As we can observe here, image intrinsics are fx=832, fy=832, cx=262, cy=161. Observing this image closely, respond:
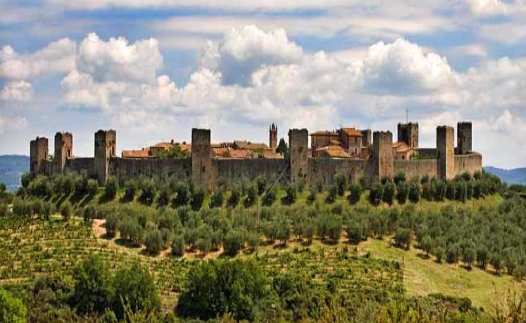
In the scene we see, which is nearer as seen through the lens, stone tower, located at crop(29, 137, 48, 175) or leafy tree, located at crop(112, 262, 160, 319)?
leafy tree, located at crop(112, 262, 160, 319)

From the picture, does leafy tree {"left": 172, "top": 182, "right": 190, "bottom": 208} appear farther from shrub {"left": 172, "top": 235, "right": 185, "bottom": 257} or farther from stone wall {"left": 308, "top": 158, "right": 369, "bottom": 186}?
shrub {"left": 172, "top": 235, "right": 185, "bottom": 257}

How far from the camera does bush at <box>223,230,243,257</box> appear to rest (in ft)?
162

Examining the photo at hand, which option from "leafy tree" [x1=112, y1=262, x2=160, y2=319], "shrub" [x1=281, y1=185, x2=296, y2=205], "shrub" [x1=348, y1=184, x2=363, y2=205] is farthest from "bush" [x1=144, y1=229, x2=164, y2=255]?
"shrub" [x1=348, y1=184, x2=363, y2=205]

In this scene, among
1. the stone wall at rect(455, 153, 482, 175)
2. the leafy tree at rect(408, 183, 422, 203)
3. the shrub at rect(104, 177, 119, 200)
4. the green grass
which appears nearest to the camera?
the green grass

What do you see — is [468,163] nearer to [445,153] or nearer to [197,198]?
[445,153]

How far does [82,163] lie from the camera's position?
67312 millimetres

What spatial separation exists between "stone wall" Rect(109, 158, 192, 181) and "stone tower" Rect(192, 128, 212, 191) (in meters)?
0.76

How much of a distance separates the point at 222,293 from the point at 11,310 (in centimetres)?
1059

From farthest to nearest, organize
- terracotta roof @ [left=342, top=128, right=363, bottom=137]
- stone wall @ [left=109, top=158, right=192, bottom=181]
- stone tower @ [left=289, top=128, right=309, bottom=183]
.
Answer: terracotta roof @ [left=342, top=128, right=363, bottom=137]
stone wall @ [left=109, top=158, right=192, bottom=181]
stone tower @ [left=289, top=128, right=309, bottom=183]

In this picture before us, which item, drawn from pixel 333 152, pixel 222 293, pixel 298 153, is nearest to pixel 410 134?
pixel 333 152

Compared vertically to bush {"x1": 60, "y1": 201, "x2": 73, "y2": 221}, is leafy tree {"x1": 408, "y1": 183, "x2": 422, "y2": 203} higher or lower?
higher

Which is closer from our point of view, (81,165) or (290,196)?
(290,196)

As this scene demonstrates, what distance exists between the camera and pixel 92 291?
132 ft

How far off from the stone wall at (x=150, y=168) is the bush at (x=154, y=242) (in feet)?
44.7
